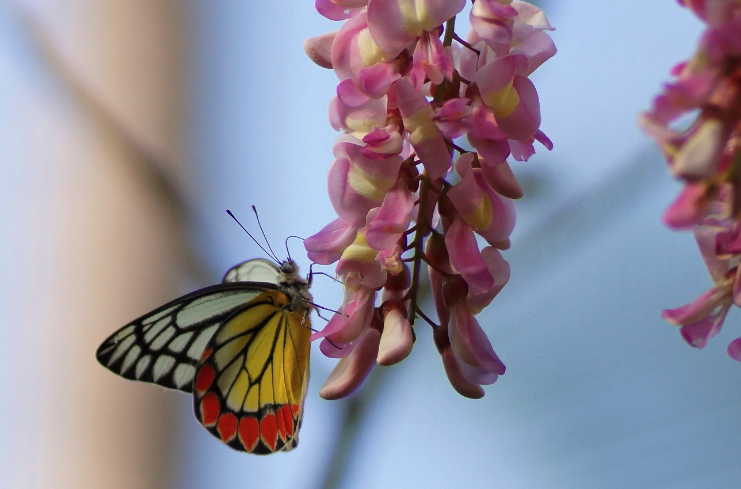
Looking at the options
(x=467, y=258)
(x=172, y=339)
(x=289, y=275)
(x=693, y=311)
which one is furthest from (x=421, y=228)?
(x=172, y=339)

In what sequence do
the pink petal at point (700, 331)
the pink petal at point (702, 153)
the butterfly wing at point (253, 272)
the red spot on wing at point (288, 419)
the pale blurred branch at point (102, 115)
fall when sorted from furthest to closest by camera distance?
the pale blurred branch at point (102, 115), the butterfly wing at point (253, 272), the red spot on wing at point (288, 419), the pink petal at point (700, 331), the pink petal at point (702, 153)

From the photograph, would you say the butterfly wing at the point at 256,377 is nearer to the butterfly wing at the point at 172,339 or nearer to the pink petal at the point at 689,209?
the butterfly wing at the point at 172,339

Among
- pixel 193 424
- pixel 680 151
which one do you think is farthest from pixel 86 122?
pixel 680 151

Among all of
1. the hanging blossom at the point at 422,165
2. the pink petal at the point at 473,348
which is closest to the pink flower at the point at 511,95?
the hanging blossom at the point at 422,165

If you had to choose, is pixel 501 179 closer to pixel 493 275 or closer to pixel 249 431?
pixel 493 275

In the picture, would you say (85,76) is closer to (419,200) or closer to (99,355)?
(99,355)

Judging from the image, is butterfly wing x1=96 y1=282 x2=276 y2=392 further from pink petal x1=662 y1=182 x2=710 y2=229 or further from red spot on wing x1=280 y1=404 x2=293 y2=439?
pink petal x1=662 y1=182 x2=710 y2=229

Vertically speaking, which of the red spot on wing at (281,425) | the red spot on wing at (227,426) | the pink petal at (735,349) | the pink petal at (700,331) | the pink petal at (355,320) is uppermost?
the pink petal at (355,320)

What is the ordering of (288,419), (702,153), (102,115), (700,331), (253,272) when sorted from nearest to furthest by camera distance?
1. (702,153)
2. (700,331)
3. (288,419)
4. (253,272)
5. (102,115)
